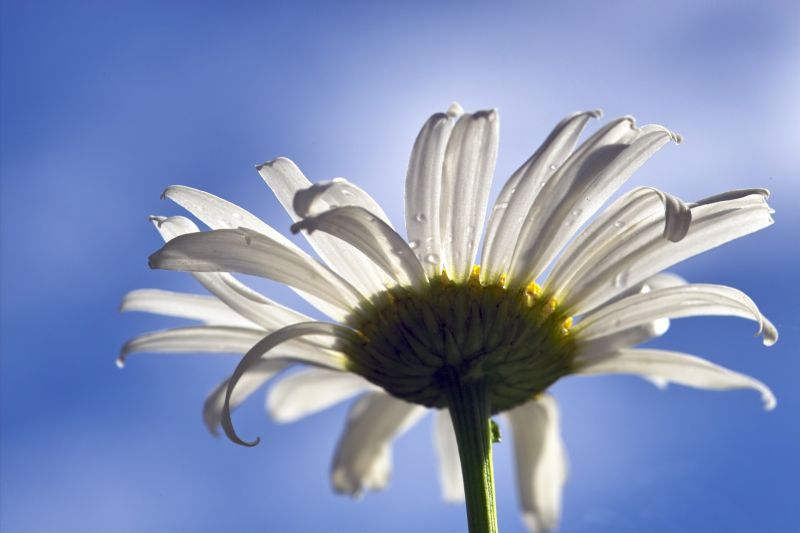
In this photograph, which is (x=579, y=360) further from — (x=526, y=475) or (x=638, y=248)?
(x=526, y=475)

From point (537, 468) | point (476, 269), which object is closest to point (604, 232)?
point (476, 269)

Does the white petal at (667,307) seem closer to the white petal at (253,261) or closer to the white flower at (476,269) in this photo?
the white flower at (476,269)

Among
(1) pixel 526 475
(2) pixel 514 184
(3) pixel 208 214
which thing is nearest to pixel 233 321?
(3) pixel 208 214

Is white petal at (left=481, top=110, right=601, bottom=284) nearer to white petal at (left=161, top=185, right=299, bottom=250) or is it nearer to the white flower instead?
the white flower

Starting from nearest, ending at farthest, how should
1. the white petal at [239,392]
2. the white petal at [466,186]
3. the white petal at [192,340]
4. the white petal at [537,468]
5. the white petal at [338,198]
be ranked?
1. the white petal at [338,198]
2. the white petal at [466,186]
3. the white petal at [192,340]
4. the white petal at [239,392]
5. the white petal at [537,468]

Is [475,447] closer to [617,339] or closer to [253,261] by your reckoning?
[617,339]

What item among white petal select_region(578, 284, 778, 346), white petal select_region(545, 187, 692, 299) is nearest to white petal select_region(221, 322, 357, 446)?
white petal select_region(545, 187, 692, 299)

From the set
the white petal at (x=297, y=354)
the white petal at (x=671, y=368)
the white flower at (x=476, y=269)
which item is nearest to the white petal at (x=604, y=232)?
the white flower at (x=476, y=269)
